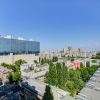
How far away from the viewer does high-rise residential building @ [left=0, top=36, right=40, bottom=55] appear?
34.3 meters

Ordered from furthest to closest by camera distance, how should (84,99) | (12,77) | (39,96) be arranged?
(12,77), (39,96), (84,99)

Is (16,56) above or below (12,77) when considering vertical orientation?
above

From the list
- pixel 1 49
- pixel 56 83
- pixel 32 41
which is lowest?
pixel 56 83

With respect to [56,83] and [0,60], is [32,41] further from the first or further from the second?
[56,83]

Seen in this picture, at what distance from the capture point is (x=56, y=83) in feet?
39.5

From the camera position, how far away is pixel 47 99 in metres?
6.59

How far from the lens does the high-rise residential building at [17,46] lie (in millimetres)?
34344

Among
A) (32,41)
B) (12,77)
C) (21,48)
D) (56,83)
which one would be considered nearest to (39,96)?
(56,83)

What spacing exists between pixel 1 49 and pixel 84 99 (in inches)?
1495

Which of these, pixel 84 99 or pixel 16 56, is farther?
pixel 16 56

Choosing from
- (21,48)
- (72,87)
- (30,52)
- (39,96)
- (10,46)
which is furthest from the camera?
(30,52)

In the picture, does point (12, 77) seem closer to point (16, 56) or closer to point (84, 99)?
point (84, 99)

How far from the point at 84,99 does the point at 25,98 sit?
27.0 feet

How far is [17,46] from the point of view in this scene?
39281mm
